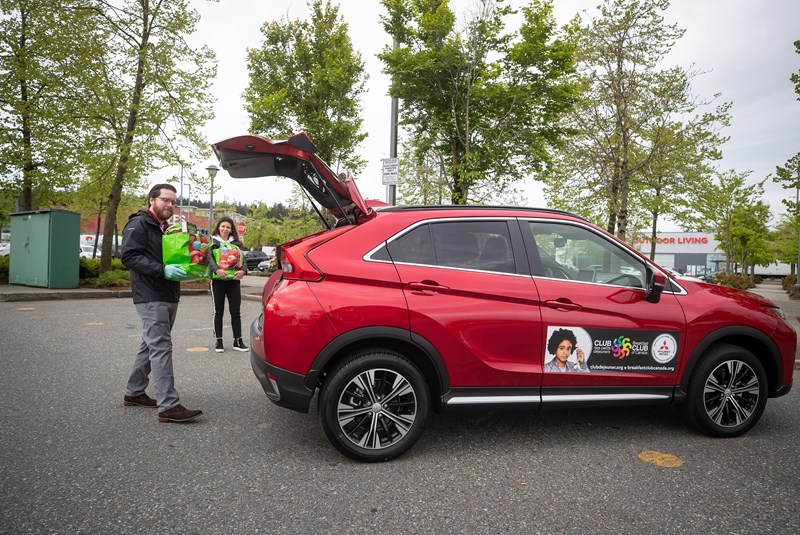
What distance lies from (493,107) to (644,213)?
15.5 meters

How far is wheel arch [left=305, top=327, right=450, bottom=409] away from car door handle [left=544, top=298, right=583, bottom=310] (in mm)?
899

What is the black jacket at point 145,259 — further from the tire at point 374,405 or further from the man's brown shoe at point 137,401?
the tire at point 374,405

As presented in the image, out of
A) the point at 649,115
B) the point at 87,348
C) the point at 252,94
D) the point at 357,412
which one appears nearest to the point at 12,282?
the point at 252,94

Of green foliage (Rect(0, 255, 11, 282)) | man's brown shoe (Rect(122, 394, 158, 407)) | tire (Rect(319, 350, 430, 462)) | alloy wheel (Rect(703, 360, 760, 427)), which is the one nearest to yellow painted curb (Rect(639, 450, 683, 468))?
alloy wheel (Rect(703, 360, 760, 427))

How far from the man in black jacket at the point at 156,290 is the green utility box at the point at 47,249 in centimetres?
1249

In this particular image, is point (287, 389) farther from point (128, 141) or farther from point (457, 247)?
point (128, 141)

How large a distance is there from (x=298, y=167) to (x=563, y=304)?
226 centimetres

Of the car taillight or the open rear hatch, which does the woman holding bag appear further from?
the car taillight

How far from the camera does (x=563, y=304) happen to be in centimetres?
354

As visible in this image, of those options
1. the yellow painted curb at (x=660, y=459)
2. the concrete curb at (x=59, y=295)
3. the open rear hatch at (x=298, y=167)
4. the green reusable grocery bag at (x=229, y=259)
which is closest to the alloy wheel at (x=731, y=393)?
the yellow painted curb at (x=660, y=459)

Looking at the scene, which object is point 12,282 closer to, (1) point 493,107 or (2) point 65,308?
(2) point 65,308

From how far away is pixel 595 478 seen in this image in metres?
3.14

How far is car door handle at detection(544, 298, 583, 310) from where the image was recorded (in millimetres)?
3527

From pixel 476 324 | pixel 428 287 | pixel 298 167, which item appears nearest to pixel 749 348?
pixel 476 324
